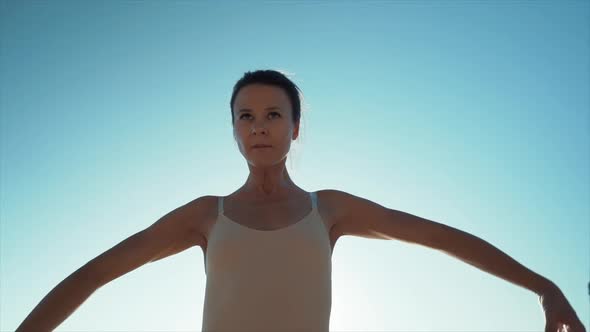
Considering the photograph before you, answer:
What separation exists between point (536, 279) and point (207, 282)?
6.15ft

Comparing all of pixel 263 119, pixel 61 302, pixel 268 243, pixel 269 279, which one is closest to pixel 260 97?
pixel 263 119

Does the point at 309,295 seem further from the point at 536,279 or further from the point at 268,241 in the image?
the point at 536,279

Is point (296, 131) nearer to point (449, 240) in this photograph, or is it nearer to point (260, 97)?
point (260, 97)

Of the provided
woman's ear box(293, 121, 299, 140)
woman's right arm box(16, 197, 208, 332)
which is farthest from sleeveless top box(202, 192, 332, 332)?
woman's ear box(293, 121, 299, 140)

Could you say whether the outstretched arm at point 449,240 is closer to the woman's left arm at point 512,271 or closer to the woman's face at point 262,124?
the woman's left arm at point 512,271

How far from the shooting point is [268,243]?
3.28 m

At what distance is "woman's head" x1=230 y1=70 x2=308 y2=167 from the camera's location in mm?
3582

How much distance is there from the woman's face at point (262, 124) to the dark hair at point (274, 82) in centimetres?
9

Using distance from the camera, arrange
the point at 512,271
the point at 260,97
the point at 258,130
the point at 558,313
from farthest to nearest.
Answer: the point at 260,97 < the point at 258,130 < the point at 512,271 < the point at 558,313

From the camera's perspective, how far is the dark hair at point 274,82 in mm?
3877

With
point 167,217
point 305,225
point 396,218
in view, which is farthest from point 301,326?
point 167,217

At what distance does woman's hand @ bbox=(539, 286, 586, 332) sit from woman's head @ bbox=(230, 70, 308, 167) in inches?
70.7

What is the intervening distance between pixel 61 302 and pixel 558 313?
2.67 m

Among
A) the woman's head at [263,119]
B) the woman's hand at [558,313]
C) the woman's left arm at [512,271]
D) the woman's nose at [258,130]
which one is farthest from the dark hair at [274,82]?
the woman's hand at [558,313]
